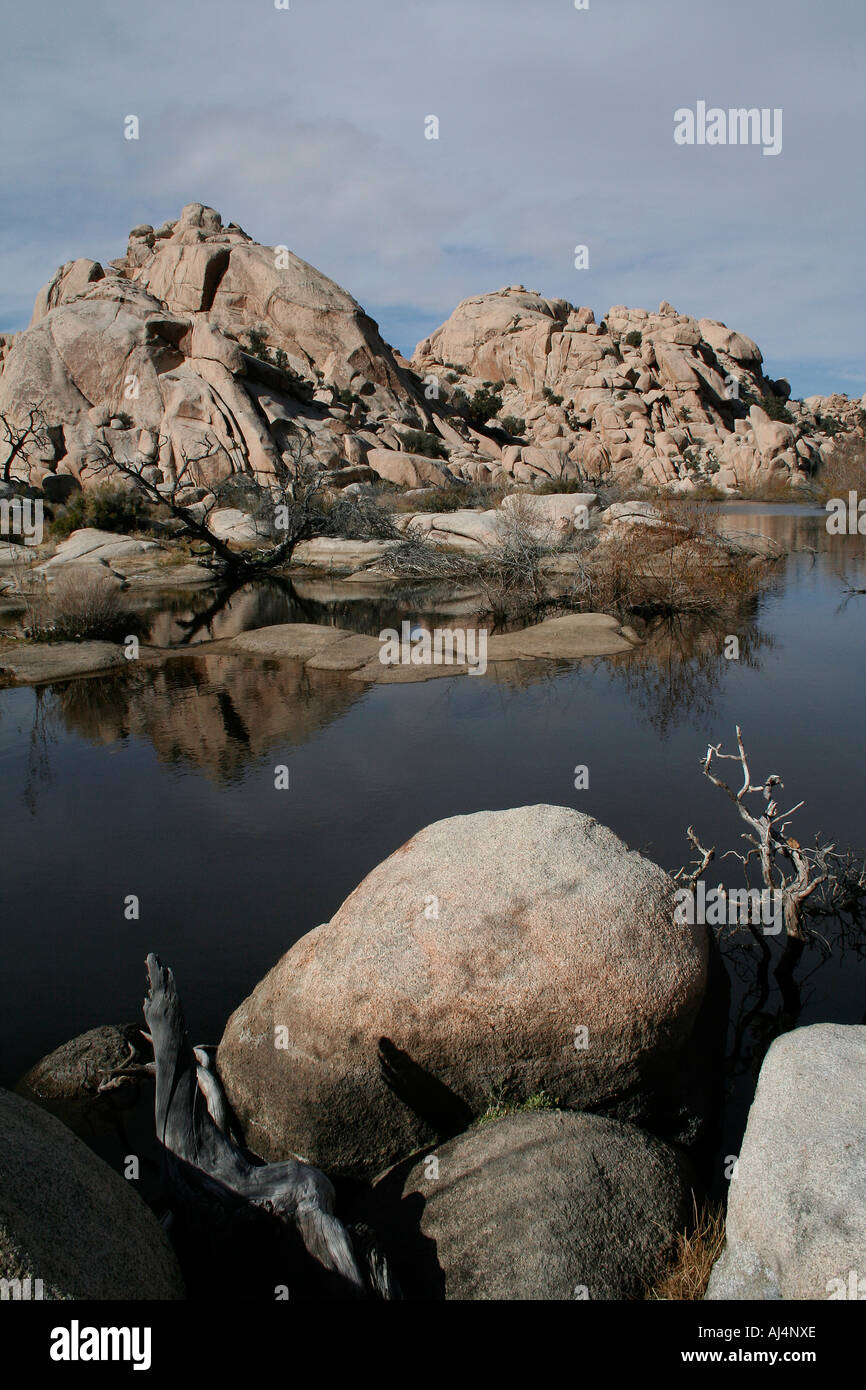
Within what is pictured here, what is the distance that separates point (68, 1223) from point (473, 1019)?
216 cm

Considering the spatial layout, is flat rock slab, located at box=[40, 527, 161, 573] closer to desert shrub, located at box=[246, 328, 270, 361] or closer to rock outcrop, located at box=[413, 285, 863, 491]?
desert shrub, located at box=[246, 328, 270, 361]

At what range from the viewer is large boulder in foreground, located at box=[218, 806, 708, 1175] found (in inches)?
182

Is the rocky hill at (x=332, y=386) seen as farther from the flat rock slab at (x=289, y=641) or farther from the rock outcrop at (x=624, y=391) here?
the flat rock slab at (x=289, y=641)

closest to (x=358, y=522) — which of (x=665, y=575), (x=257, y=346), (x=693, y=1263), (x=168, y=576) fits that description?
(x=168, y=576)

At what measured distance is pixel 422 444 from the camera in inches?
2007

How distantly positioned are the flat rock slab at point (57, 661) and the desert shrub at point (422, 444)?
36874mm

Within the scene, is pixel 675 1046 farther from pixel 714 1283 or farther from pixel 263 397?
pixel 263 397

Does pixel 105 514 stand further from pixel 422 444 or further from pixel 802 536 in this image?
pixel 802 536

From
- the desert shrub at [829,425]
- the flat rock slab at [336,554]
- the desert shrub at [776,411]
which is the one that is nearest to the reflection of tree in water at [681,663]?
the flat rock slab at [336,554]

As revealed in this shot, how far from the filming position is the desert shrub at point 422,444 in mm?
50844

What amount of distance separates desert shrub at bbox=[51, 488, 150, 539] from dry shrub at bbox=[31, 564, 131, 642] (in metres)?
14.6

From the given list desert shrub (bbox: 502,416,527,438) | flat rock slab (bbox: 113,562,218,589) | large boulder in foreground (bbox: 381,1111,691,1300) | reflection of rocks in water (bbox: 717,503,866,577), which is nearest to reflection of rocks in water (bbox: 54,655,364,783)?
large boulder in foreground (bbox: 381,1111,691,1300)
